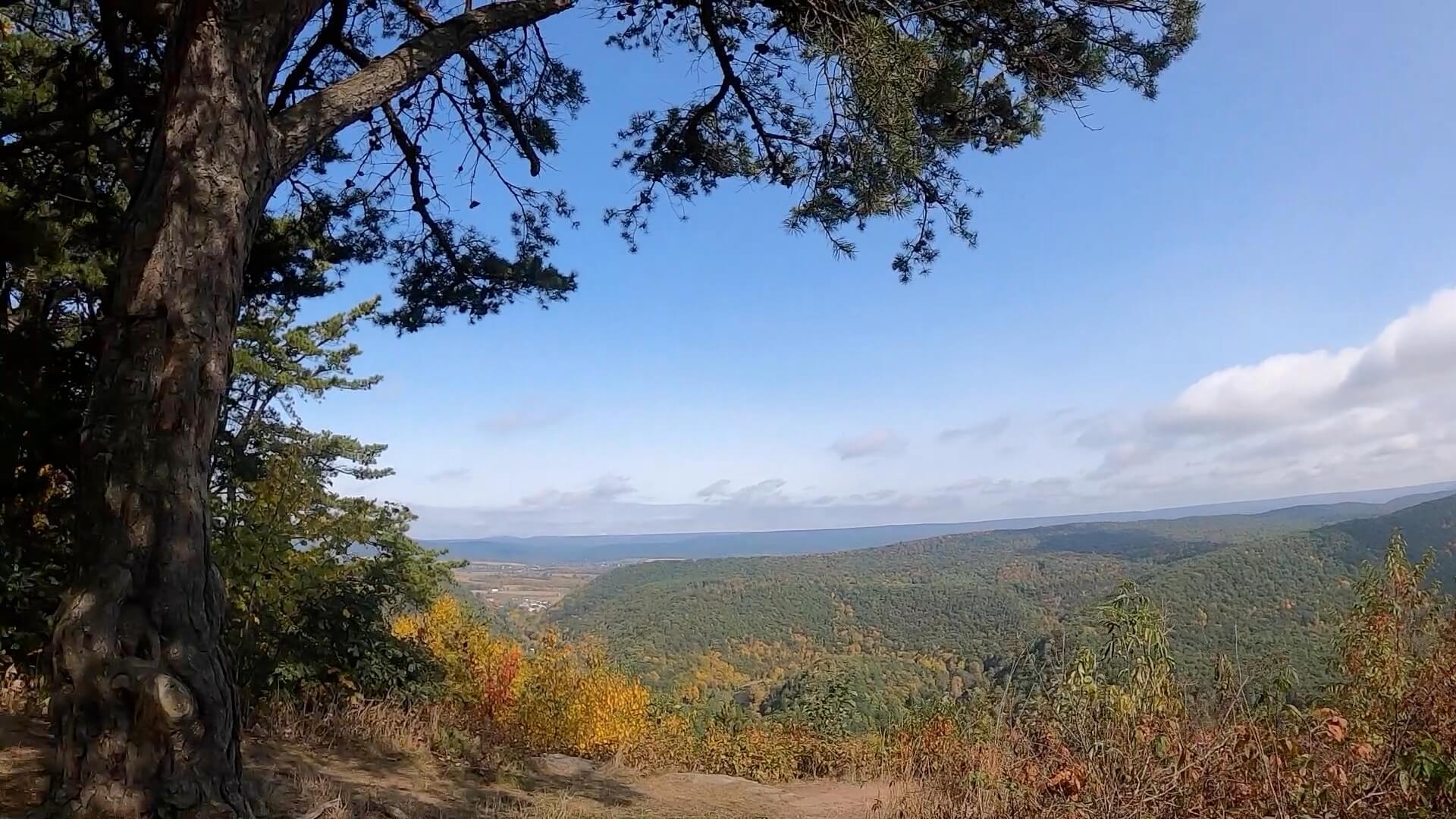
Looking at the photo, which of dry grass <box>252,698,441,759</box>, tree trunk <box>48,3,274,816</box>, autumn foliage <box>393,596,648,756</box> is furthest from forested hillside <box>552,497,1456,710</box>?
dry grass <box>252,698,441,759</box>

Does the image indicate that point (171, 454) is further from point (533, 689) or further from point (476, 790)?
point (533, 689)

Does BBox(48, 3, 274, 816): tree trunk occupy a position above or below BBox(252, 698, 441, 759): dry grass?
above

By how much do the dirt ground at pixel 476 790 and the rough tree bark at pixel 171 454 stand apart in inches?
29.5

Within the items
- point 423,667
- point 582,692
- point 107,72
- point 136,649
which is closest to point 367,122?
point 107,72

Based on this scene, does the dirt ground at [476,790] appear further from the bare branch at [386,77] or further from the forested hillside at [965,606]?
the bare branch at [386,77]

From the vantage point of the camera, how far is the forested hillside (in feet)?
19.3

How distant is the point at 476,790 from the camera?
14.9ft

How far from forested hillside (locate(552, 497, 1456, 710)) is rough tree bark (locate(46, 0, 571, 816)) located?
336 centimetres

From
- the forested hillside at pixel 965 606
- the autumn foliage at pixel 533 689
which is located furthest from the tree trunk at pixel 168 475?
the autumn foliage at pixel 533 689

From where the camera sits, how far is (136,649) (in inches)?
75.5

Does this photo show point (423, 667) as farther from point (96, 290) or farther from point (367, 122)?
point (367, 122)

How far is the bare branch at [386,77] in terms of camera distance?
2746mm

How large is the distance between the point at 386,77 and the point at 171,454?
5.37ft

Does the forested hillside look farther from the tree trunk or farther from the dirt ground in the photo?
the tree trunk
